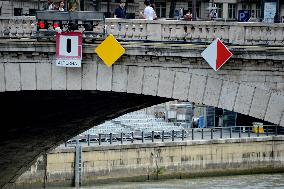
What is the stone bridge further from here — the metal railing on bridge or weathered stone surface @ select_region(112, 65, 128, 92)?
the metal railing on bridge

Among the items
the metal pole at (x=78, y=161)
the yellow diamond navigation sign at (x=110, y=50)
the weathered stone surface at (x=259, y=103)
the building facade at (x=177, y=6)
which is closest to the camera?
the weathered stone surface at (x=259, y=103)

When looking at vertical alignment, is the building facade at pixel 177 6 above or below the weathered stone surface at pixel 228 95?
above

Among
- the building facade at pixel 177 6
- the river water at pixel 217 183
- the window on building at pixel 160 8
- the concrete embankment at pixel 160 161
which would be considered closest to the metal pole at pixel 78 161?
the concrete embankment at pixel 160 161

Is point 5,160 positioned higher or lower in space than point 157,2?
lower

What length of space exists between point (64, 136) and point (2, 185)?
5173 millimetres

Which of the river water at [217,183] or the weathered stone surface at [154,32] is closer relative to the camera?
the weathered stone surface at [154,32]

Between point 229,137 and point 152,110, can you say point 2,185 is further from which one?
point 152,110

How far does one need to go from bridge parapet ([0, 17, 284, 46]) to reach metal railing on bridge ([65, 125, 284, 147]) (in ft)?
89.5

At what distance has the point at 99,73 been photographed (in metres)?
28.0

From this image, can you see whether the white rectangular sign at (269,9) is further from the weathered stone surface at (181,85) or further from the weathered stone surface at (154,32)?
the weathered stone surface at (181,85)

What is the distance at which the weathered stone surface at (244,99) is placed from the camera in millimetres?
26797

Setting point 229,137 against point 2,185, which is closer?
point 2,185

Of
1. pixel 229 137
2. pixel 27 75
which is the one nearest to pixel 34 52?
pixel 27 75

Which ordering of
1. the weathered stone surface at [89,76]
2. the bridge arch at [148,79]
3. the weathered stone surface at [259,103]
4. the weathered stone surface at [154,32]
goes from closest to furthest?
1. the weathered stone surface at [259,103]
2. the bridge arch at [148,79]
3. the weathered stone surface at [89,76]
4. the weathered stone surface at [154,32]
